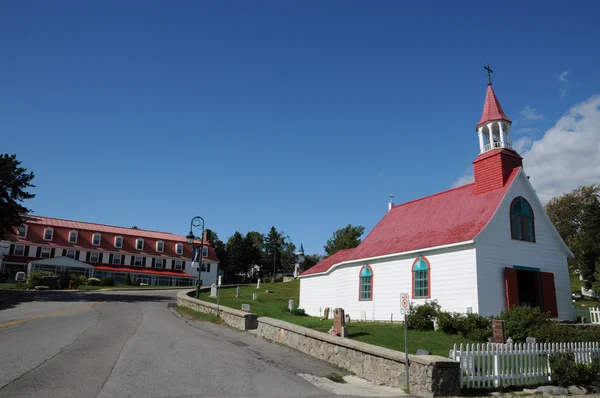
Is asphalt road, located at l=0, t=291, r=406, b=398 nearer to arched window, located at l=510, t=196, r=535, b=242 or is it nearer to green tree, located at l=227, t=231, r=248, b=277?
arched window, located at l=510, t=196, r=535, b=242

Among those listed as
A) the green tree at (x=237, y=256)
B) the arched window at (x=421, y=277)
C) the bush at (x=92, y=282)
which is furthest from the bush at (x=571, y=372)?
the green tree at (x=237, y=256)

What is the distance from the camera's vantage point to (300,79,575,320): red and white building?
64.2 feet

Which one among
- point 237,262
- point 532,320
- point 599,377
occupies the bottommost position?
point 599,377

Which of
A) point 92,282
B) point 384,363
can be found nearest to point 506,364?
point 384,363

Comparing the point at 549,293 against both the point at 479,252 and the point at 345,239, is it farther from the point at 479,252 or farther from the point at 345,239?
the point at 345,239

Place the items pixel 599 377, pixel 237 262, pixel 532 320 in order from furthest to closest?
pixel 237 262, pixel 532 320, pixel 599 377

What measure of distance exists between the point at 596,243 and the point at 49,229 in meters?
69.0

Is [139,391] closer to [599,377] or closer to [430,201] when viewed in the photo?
[599,377]

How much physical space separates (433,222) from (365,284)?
548 cm

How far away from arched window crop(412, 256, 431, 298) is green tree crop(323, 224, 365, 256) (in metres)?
42.6

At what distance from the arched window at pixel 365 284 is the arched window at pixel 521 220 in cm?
815

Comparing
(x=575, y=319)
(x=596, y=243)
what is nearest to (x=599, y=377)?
(x=575, y=319)

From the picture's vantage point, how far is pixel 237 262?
89812 mm

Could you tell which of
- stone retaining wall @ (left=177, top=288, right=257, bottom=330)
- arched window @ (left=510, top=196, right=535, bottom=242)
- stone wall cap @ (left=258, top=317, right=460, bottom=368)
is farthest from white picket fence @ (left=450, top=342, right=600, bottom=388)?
stone retaining wall @ (left=177, top=288, right=257, bottom=330)
